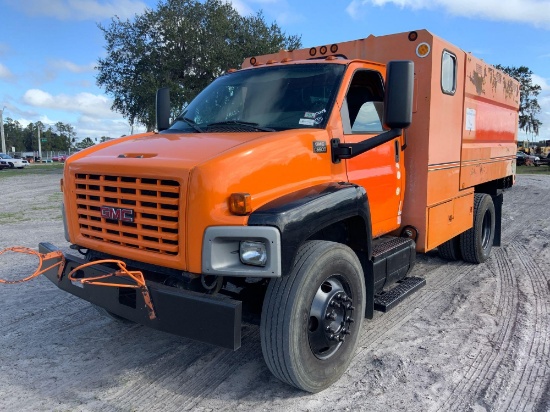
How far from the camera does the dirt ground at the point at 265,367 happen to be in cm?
329

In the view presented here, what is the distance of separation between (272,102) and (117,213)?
62.9 inches

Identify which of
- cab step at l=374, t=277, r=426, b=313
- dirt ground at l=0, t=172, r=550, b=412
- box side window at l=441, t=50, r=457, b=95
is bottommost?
dirt ground at l=0, t=172, r=550, b=412

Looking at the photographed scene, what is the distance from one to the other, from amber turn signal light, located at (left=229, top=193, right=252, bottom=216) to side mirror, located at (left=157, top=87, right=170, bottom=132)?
2.29m

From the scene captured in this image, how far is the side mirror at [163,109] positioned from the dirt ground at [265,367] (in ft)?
6.82

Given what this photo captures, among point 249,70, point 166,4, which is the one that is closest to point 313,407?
point 249,70

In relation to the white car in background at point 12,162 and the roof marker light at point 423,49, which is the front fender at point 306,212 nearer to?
the roof marker light at point 423,49

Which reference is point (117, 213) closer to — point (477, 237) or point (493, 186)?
point (477, 237)

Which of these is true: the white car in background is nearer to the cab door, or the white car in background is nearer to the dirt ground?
the dirt ground

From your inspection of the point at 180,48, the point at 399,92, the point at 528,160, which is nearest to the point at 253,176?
the point at 399,92

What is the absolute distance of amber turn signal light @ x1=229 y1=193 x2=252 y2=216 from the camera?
9.61 ft

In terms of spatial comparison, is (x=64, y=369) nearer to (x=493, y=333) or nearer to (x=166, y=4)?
(x=493, y=333)

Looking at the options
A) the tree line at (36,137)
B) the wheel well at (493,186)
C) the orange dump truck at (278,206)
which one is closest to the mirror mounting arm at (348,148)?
the orange dump truck at (278,206)

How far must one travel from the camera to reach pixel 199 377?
11.9 feet

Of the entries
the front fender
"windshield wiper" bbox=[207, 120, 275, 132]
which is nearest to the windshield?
"windshield wiper" bbox=[207, 120, 275, 132]
